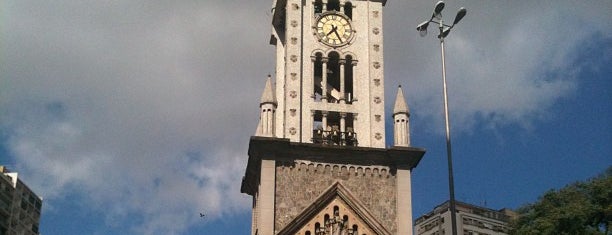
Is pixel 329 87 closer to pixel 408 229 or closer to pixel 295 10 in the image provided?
pixel 295 10

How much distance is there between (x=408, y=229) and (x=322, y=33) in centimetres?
1065

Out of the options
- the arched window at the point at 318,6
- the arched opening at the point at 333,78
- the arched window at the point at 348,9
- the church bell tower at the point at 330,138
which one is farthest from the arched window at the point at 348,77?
the arched window at the point at 318,6

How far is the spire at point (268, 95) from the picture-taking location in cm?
3928

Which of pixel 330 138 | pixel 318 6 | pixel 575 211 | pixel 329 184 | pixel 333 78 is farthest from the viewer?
pixel 318 6

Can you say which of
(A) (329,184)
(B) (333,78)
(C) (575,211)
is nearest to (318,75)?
(B) (333,78)

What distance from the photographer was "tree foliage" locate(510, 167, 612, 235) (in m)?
36.2

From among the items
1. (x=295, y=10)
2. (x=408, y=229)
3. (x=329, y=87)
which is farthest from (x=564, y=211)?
(x=295, y=10)

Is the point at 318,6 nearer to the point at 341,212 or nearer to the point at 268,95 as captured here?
the point at 268,95

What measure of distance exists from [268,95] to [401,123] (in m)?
6.18

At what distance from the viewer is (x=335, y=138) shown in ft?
131

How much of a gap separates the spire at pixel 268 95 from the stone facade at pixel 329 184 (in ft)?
9.84

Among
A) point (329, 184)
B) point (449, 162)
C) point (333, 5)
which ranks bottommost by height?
point (449, 162)

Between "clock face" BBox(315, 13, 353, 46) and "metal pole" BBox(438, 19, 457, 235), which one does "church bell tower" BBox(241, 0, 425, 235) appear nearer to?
"clock face" BBox(315, 13, 353, 46)

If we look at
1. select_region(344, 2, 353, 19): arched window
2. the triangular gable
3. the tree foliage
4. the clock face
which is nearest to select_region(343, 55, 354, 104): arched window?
the clock face
